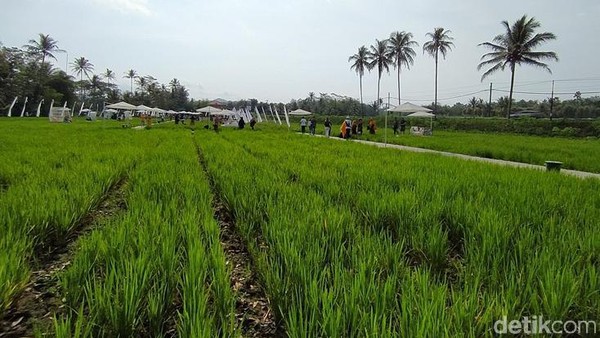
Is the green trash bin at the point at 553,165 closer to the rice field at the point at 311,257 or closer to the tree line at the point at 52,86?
the rice field at the point at 311,257

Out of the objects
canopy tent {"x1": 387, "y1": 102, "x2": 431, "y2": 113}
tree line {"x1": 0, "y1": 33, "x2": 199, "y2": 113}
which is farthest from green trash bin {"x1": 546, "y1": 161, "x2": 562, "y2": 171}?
tree line {"x1": 0, "y1": 33, "x2": 199, "y2": 113}

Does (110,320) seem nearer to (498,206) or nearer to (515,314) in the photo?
(515,314)

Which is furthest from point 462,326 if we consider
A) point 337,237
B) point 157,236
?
point 157,236

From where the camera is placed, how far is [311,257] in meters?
2.07

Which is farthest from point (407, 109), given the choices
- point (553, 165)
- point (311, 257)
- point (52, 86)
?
point (52, 86)

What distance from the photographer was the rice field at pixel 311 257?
151 centimetres

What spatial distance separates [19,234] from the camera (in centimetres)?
241

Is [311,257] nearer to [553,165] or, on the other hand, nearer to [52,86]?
[553,165]

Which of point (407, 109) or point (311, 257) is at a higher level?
point (407, 109)

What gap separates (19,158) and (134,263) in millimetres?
6487

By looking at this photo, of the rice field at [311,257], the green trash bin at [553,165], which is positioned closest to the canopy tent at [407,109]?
the green trash bin at [553,165]

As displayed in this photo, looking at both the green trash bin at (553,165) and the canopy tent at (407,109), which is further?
the canopy tent at (407,109)

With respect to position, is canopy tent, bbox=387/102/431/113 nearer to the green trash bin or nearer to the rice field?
the green trash bin

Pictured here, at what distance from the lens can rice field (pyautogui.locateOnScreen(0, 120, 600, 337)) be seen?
1.51 m
